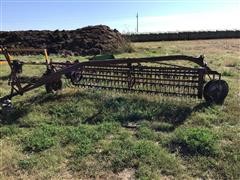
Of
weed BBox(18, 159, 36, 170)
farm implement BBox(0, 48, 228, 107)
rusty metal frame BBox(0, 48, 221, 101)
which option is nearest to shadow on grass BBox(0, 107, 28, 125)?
farm implement BBox(0, 48, 228, 107)

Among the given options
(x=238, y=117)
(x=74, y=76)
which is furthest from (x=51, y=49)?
(x=238, y=117)

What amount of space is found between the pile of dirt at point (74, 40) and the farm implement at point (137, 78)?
1285 cm

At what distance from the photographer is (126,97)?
26.7 feet

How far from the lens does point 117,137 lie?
626 centimetres

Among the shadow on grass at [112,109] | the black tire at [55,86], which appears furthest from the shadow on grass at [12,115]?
the black tire at [55,86]

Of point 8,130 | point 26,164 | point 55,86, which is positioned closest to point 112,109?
point 8,130

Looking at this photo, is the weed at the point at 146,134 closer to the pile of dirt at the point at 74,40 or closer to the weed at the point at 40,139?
the weed at the point at 40,139

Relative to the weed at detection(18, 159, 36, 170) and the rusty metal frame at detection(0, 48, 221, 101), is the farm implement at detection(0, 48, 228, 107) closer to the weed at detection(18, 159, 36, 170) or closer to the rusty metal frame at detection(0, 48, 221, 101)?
the rusty metal frame at detection(0, 48, 221, 101)

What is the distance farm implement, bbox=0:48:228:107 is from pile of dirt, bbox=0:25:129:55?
12.8m

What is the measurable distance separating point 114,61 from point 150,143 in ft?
7.64

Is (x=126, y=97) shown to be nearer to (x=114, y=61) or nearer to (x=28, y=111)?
(x=114, y=61)

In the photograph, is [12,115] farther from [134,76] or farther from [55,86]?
[134,76]

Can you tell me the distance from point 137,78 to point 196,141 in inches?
109

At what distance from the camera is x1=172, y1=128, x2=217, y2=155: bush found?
5.56 metres
